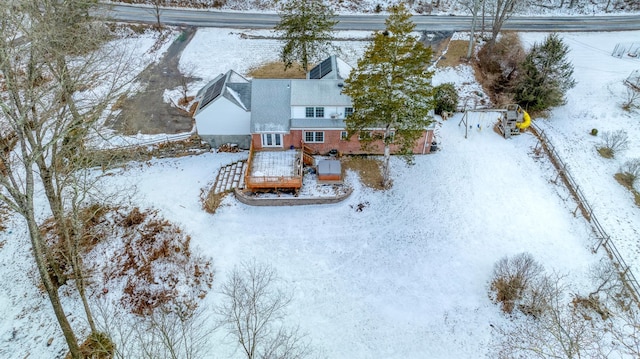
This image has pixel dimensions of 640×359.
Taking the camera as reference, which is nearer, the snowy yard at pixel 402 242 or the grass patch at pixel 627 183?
the snowy yard at pixel 402 242

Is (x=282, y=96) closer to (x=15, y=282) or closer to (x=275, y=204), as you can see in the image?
(x=275, y=204)

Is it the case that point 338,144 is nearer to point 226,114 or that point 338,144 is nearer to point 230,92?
point 226,114

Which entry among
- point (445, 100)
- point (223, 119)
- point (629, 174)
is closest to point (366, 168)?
point (445, 100)

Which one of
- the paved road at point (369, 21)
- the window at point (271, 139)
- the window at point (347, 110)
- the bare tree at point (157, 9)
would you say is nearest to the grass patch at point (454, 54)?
the paved road at point (369, 21)

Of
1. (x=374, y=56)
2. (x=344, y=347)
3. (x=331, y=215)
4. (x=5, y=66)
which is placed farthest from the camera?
(x=331, y=215)

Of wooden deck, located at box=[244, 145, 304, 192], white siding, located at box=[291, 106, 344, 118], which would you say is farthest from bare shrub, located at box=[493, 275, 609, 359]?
white siding, located at box=[291, 106, 344, 118]

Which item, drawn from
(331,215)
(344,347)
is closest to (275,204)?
(331,215)

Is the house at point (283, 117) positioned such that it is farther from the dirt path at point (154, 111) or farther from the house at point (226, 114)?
the dirt path at point (154, 111)

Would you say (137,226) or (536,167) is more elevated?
(536,167)
